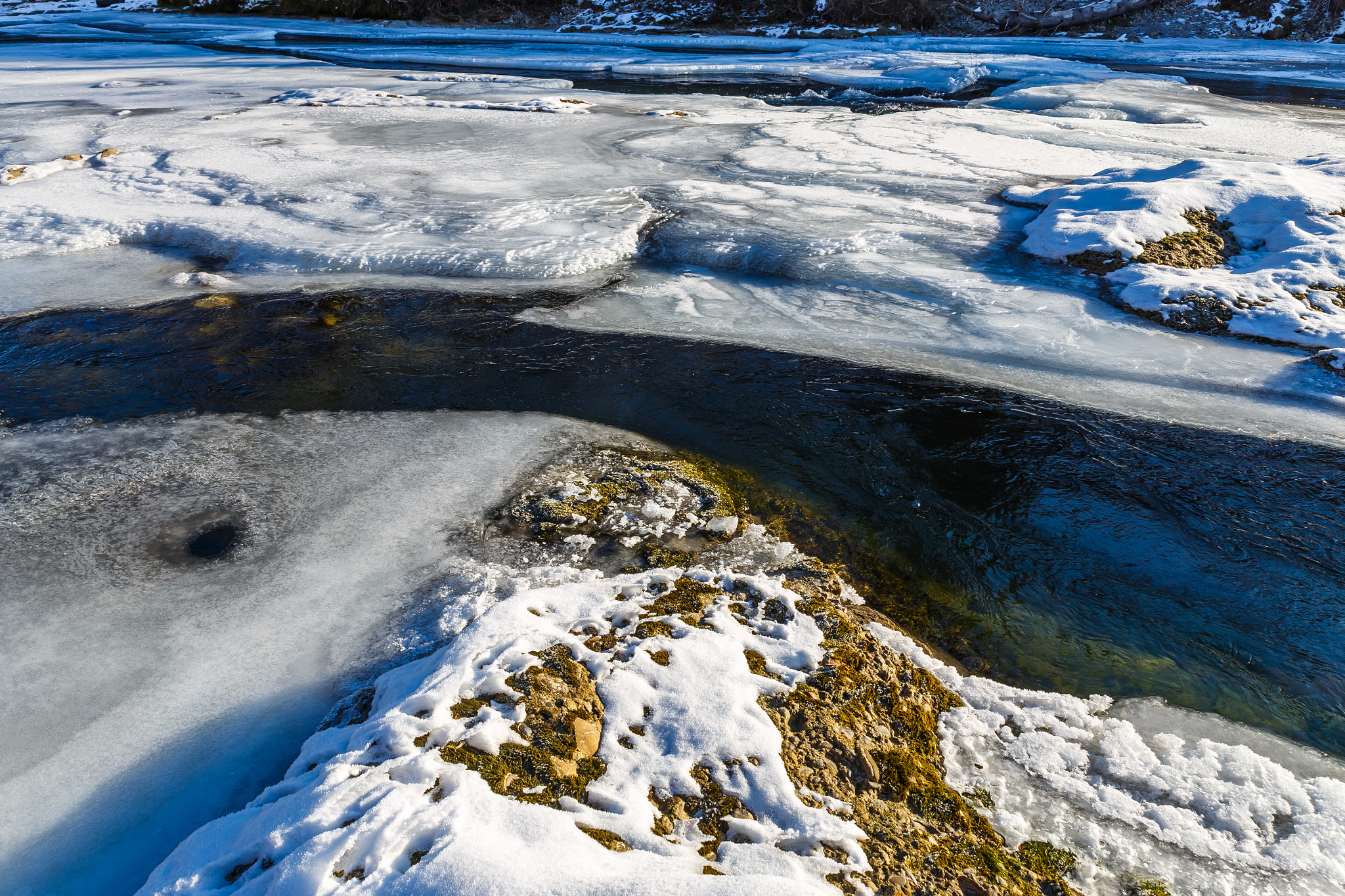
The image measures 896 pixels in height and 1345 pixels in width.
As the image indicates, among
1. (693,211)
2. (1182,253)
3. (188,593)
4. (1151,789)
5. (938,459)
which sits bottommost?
(1151,789)

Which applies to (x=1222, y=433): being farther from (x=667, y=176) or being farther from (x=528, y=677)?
(x=667, y=176)

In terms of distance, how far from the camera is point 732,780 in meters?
2.18

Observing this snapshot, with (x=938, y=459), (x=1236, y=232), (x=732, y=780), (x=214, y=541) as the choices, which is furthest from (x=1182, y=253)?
(x=214, y=541)

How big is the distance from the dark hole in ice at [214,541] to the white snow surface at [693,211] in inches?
118

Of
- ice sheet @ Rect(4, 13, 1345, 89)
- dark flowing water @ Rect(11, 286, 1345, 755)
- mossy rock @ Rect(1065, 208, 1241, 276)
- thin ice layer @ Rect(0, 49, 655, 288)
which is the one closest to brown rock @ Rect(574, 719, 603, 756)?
dark flowing water @ Rect(11, 286, 1345, 755)

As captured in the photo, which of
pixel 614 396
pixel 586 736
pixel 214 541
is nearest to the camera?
pixel 586 736

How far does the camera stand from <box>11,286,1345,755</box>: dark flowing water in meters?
3.09

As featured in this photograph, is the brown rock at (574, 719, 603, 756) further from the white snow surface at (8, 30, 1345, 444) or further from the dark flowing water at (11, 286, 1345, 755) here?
the white snow surface at (8, 30, 1345, 444)

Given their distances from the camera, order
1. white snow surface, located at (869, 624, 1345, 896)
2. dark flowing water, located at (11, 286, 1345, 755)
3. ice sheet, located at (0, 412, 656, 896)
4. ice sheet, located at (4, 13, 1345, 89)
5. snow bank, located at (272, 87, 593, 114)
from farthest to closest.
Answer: ice sheet, located at (4, 13, 1345, 89)
snow bank, located at (272, 87, 593, 114)
dark flowing water, located at (11, 286, 1345, 755)
ice sheet, located at (0, 412, 656, 896)
white snow surface, located at (869, 624, 1345, 896)

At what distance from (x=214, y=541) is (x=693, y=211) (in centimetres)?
536

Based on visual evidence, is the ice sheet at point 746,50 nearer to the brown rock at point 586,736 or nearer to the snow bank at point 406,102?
the snow bank at point 406,102

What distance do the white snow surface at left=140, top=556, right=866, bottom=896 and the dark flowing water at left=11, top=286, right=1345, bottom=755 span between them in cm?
113

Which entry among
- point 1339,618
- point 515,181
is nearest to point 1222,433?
point 1339,618

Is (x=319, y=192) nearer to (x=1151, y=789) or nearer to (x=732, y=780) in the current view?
(x=732, y=780)
